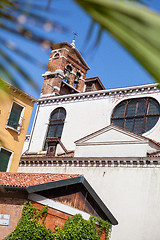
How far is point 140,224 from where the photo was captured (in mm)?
17688

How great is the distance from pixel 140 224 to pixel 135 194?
1.52 m

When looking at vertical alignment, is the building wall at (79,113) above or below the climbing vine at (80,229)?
above

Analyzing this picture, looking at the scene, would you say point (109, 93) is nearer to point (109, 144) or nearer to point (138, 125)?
point (138, 125)

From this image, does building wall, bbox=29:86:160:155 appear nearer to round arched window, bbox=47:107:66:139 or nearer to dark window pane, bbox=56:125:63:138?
Answer: round arched window, bbox=47:107:66:139

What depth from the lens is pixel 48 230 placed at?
10797mm

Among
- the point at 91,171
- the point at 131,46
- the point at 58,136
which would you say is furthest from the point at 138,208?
the point at 131,46

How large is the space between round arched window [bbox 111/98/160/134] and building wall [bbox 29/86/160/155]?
13.4 inches

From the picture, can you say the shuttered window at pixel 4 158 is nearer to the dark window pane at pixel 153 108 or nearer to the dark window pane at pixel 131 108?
the dark window pane at pixel 131 108

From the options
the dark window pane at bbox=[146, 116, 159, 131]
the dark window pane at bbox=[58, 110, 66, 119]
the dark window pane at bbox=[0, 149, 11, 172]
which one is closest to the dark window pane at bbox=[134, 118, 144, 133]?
the dark window pane at bbox=[146, 116, 159, 131]

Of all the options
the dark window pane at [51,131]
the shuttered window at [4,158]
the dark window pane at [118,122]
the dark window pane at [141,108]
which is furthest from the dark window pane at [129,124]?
the shuttered window at [4,158]

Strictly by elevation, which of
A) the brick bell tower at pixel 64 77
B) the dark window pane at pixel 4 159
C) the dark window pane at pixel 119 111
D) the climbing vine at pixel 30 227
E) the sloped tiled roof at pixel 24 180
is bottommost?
the climbing vine at pixel 30 227

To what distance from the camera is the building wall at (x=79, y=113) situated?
2453 centimetres

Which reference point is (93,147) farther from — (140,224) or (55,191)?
(55,191)

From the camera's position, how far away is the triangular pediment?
64.6 feet
